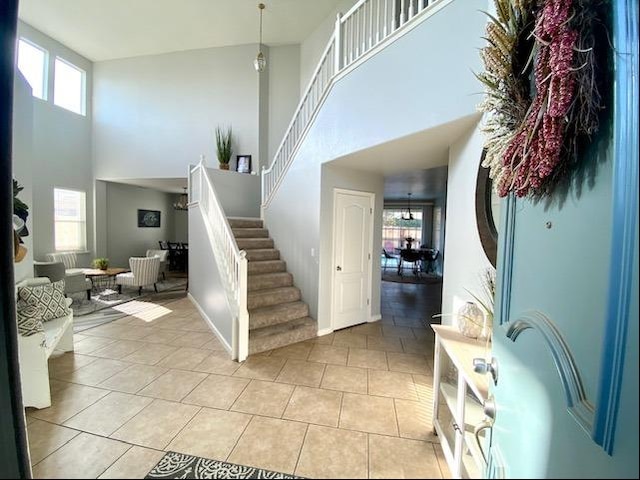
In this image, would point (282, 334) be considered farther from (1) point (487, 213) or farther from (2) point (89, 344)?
(1) point (487, 213)

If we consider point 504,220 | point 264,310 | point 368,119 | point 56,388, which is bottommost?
point 56,388

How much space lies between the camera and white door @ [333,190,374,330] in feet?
13.4

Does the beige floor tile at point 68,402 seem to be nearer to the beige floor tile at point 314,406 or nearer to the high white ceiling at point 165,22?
the beige floor tile at point 314,406

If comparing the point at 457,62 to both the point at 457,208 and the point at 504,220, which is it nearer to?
the point at 457,208

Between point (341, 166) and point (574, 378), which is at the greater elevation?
point (341, 166)

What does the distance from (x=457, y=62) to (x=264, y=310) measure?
352cm

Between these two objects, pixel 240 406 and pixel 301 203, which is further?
pixel 301 203

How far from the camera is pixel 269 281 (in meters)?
4.25

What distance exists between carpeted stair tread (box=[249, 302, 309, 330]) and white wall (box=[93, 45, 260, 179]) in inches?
167

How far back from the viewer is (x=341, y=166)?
3.97 meters

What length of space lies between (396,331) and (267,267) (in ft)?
7.59

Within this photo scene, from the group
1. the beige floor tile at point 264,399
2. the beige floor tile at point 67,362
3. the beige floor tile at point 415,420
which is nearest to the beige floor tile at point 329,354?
the beige floor tile at point 264,399

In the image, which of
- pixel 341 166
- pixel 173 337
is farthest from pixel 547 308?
pixel 173 337

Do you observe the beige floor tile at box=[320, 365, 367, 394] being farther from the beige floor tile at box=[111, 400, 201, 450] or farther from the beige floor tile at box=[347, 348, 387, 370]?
the beige floor tile at box=[111, 400, 201, 450]
